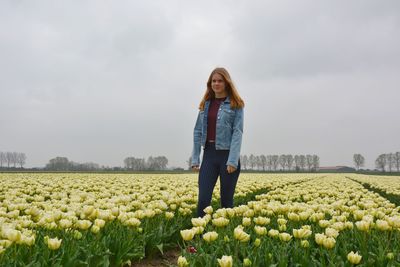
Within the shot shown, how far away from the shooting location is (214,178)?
5348mm

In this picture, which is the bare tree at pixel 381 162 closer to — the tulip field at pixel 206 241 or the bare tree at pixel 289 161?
the bare tree at pixel 289 161

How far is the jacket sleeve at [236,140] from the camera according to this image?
16.5ft

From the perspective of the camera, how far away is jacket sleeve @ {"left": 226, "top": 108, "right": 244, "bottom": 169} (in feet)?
16.5

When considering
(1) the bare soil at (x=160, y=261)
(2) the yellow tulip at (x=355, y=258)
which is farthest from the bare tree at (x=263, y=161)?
(2) the yellow tulip at (x=355, y=258)

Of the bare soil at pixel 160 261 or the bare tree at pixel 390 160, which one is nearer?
the bare soil at pixel 160 261

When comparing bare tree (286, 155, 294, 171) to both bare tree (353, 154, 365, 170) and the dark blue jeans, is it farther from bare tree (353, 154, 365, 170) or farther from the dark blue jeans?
the dark blue jeans

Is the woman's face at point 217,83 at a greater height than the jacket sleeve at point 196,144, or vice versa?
the woman's face at point 217,83

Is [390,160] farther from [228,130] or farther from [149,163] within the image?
[228,130]

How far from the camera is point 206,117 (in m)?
5.57

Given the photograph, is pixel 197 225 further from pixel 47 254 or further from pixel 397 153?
pixel 397 153

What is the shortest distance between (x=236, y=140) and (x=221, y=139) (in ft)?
0.87

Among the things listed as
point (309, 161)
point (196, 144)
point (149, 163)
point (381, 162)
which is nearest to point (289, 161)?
point (309, 161)

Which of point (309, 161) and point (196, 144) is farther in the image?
point (309, 161)

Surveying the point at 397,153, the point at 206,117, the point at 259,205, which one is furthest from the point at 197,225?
the point at 397,153
